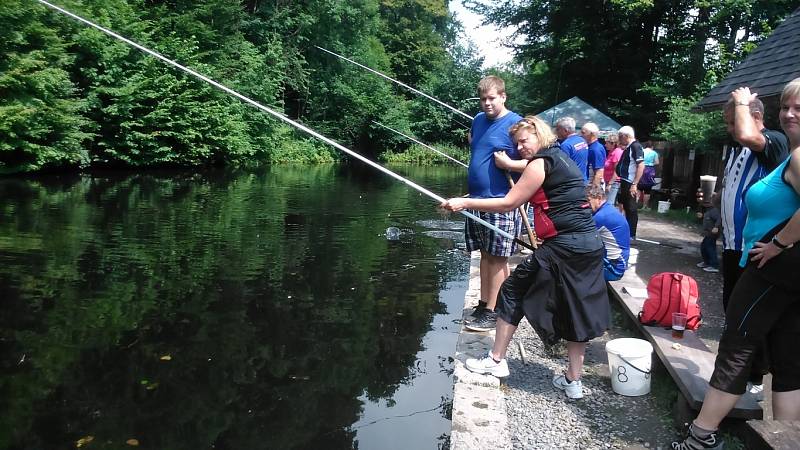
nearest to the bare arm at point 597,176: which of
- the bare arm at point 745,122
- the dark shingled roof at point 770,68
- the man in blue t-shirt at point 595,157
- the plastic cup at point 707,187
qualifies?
the man in blue t-shirt at point 595,157

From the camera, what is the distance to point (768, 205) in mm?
3256

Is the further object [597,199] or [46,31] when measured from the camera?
[46,31]

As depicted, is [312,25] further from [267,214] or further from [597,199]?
[597,199]

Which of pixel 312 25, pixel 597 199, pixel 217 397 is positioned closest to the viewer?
pixel 217 397

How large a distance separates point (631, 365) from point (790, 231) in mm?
1707

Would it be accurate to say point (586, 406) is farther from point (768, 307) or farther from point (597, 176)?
point (597, 176)

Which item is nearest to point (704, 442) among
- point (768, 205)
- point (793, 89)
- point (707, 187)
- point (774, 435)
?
point (774, 435)

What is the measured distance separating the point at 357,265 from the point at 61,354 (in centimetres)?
447

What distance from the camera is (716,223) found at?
7863 mm

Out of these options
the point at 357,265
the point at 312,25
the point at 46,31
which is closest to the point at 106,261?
the point at 357,265

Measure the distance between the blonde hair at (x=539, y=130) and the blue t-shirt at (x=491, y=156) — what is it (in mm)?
716

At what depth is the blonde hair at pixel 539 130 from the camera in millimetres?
4297

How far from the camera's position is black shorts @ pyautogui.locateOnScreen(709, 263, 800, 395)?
321 cm

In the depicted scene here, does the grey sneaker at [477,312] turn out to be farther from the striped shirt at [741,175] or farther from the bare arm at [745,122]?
the bare arm at [745,122]
